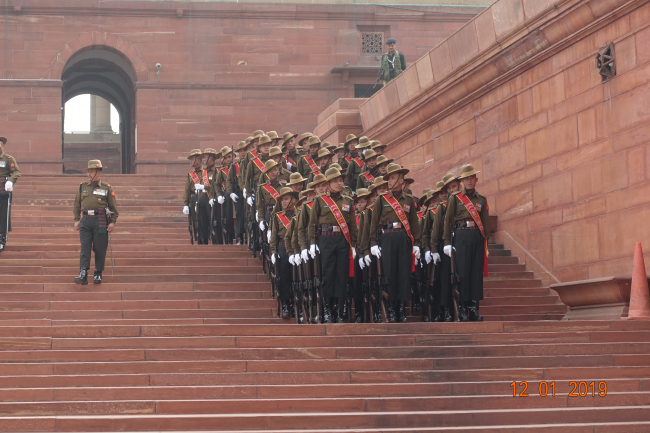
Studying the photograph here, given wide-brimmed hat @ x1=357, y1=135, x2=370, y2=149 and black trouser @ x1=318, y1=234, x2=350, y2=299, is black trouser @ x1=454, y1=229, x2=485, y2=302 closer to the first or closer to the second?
black trouser @ x1=318, y1=234, x2=350, y2=299

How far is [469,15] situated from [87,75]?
10740 mm

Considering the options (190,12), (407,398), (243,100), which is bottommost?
(407,398)

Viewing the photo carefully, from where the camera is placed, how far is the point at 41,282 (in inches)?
473

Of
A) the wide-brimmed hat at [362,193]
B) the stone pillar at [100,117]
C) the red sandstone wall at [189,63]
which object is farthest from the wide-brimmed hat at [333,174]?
the stone pillar at [100,117]

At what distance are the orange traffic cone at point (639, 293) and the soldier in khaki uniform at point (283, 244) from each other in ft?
12.2

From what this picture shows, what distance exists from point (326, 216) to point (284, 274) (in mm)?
1136

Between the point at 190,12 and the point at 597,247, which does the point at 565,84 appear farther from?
the point at 190,12

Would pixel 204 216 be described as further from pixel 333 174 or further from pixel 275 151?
pixel 333 174

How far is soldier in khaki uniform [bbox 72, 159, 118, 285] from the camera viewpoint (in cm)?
1190

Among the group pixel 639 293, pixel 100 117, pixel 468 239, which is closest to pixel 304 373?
pixel 468 239

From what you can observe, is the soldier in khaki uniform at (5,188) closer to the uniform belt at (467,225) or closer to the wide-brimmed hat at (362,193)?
the wide-brimmed hat at (362,193)

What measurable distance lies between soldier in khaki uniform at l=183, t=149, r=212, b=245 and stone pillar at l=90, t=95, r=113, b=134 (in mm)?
26265

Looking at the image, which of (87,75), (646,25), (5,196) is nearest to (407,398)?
(646,25)

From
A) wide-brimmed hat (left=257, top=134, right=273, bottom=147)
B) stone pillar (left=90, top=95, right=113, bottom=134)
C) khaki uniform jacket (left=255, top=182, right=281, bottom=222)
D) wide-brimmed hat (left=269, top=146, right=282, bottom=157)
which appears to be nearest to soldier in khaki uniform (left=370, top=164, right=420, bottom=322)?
khaki uniform jacket (left=255, top=182, right=281, bottom=222)
